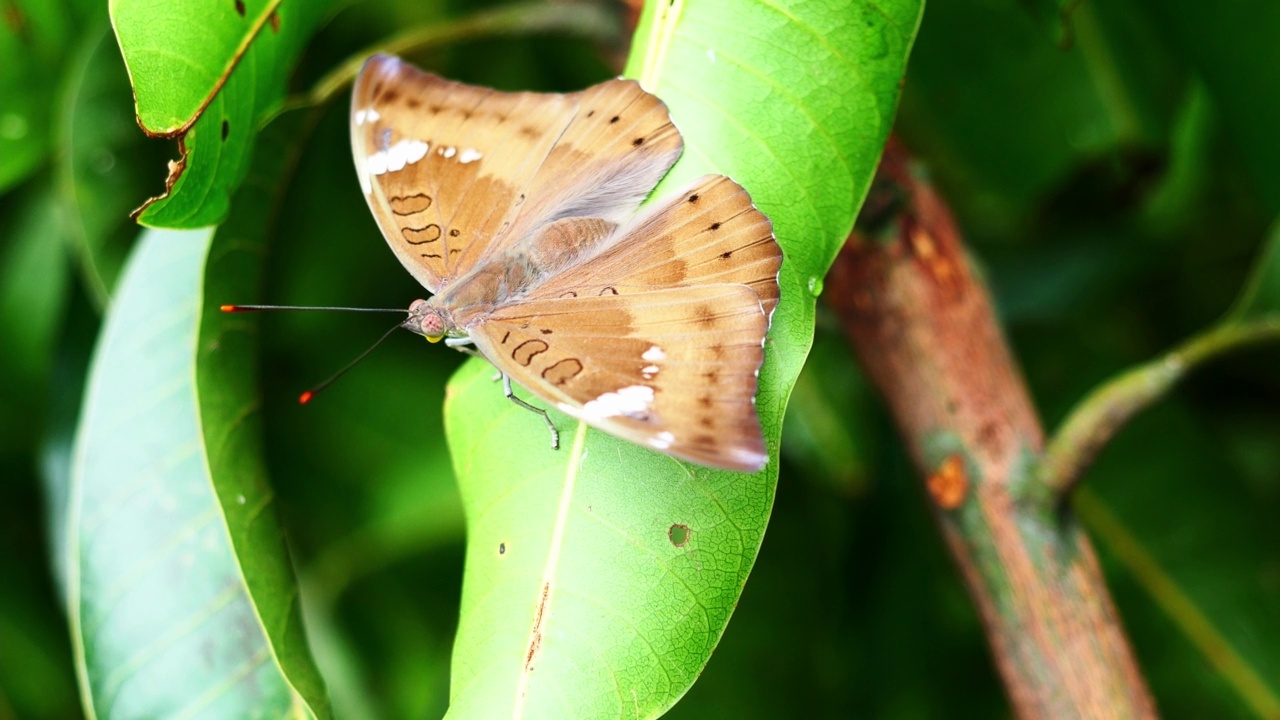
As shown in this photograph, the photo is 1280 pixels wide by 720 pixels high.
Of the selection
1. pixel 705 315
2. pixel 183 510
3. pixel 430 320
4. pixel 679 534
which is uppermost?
pixel 705 315

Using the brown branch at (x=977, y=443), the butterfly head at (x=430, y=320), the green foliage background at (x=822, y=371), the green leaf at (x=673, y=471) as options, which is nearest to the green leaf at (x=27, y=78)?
the green foliage background at (x=822, y=371)

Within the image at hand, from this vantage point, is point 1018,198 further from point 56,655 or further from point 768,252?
point 56,655

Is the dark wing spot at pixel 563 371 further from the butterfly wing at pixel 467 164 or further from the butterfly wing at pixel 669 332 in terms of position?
the butterfly wing at pixel 467 164

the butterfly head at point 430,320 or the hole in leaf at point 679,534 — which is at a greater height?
the hole in leaf at point 679,534

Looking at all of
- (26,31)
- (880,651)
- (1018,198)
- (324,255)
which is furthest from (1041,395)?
(26,31)

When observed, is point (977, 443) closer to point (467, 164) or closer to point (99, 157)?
point (467, 164)

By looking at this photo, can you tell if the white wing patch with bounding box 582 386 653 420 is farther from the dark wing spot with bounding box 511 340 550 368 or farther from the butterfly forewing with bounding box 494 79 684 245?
the butterfly forewing with bounding box 494 79 684 245

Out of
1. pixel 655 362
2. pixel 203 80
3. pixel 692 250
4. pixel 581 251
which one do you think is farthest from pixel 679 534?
pixel 203 80
